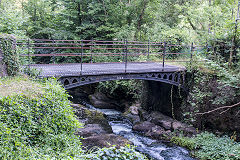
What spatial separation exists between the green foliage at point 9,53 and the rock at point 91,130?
13.8 ft

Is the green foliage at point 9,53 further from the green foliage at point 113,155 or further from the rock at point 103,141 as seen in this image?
the green foliage at point 113,155

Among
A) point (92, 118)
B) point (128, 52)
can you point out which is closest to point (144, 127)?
point (92, 118)

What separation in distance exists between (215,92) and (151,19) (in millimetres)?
12163

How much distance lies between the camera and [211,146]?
943 centimetres

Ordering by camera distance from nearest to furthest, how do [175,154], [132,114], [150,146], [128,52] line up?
[175,154] < [150,146] < [132,114] < [128,52]

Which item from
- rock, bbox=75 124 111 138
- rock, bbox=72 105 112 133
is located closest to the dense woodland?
rock, bbox=72 105 112 133

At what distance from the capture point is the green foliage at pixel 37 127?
4.48 meters

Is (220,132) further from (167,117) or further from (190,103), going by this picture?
(167,117)

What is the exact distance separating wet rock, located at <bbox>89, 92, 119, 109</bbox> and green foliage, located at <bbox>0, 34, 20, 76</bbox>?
30.1ft

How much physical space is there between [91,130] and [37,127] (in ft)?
18.0

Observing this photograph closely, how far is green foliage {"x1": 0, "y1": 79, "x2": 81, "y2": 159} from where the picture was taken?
4480mm

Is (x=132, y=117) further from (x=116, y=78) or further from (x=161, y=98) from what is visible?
(x=116, y=78)

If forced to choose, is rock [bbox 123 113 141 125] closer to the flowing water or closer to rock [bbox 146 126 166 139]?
the flowing water

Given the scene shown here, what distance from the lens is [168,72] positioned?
11570mm
